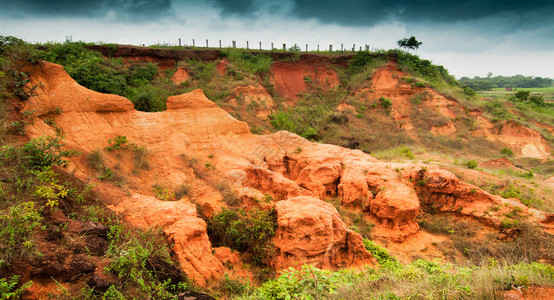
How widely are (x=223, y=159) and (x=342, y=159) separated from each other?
18.5 feet

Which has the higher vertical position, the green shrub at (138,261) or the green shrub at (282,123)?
the green shrub at (282,123)

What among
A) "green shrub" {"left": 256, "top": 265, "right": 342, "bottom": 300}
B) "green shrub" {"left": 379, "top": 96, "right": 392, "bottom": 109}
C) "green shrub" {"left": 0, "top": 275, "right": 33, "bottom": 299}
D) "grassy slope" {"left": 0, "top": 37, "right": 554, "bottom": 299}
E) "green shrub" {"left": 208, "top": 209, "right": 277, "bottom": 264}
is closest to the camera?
"green shrub" {"left": 0, "top": 275, "right": 33, "bottom": 299}

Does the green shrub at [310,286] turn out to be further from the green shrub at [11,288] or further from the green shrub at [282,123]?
the green shrub at [282,123]

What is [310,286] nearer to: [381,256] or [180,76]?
[381,256]

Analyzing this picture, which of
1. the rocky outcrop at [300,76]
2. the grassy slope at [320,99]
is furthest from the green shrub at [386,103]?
the rocky outcrop at [300,76]

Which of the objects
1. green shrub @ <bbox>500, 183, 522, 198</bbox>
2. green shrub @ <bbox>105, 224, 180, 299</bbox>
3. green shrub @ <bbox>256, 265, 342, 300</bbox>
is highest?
green shrub @ <bbox>256, 265, 342, 300</bbox>

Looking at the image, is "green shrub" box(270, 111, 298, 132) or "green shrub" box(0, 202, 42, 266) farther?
"green shrub" box(270, 111, 298, 132)

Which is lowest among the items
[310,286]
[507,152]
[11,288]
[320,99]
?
[507,152]

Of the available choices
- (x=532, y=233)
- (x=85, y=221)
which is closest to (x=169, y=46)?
(x=85, y=221)

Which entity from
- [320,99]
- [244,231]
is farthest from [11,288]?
[320,99]

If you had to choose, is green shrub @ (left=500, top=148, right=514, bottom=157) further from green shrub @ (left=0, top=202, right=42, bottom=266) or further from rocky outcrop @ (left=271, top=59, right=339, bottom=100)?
green shrub @ (left=0, top=202, right=42, bottom=266)

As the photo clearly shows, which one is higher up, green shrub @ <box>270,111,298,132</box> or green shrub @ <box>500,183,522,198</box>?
green shrub @ <box>270,111,298,132</box>

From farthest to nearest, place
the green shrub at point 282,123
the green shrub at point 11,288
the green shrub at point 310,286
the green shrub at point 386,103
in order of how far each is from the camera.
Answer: the green shrub at point 386,103, the green shrub at point 282,123, the green shrub at point 310,286, the green shrub at point 11,288

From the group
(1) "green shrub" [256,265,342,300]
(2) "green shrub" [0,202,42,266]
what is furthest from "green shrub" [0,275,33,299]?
(1) "green shrub" [256,265,342,300]
